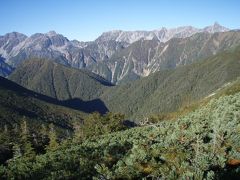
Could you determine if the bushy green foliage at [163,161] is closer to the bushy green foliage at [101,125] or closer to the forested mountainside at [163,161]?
the forested mountainside at [163,161]

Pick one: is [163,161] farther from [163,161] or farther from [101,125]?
[101,125]

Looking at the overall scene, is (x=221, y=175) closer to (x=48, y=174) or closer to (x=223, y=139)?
(x=223, y=139)

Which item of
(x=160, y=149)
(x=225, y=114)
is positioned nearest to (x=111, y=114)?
(x=225, y=114)

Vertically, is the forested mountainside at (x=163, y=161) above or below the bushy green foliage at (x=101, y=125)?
above

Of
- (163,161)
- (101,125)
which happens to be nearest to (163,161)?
(163,161)

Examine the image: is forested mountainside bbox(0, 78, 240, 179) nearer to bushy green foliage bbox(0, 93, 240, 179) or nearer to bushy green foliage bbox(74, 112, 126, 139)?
bushy green foliage bbox(0, 93, 240, 179)

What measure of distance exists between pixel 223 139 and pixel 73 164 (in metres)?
13.8

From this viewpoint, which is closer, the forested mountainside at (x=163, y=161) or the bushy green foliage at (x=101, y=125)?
the forested mountainside at (x=163, y=161)

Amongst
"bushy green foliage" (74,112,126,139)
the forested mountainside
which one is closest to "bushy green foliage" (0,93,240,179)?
the forested mountainside

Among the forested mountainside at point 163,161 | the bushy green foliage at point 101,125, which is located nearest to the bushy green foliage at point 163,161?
the forested mountainside at point 163,161

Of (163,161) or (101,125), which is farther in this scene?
(101,125)

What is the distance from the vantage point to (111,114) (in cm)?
15238

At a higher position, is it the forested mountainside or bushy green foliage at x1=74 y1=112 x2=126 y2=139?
the forested mountainside

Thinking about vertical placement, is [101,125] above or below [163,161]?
below
